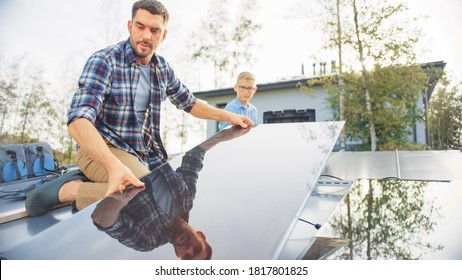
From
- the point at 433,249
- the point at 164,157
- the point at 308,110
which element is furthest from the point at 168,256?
the point at 308,110

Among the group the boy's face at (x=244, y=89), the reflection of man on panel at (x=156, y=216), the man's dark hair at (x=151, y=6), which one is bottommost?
the reflection of man on panel at (x=156, y=216)

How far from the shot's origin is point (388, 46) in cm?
484

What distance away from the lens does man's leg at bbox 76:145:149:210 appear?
1.19m

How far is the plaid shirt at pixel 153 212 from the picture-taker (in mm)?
623

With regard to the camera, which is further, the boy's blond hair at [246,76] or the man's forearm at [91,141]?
the boy's blond hair at [246,76]

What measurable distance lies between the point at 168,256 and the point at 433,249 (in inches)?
24.8

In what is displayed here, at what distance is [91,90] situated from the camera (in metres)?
1.22

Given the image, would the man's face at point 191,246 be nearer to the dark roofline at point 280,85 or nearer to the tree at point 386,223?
the tree at point 386,223

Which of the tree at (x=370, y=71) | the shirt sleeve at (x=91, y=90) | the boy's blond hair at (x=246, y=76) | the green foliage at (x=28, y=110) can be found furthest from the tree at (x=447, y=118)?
the green foliage at (x=28, y=110)

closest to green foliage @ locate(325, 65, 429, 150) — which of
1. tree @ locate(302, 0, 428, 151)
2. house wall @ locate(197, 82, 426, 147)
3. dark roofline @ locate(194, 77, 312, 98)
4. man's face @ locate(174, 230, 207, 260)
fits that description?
tree @ locate(302, 0, 428, 151)

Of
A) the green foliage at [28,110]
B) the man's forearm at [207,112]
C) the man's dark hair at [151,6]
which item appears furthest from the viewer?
the green foliage at [28,110]

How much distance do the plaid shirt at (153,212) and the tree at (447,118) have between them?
2.38 meters

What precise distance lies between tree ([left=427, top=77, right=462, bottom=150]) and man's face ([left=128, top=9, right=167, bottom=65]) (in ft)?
7.38

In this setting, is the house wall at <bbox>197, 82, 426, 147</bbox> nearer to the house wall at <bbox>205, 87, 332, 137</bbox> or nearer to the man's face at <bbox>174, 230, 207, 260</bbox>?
the house wall at <bbox>205, 87, 332, 137</bbox>
